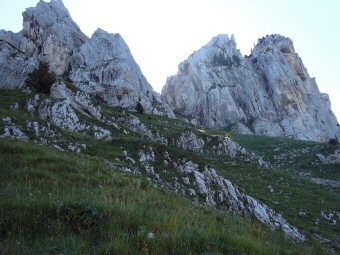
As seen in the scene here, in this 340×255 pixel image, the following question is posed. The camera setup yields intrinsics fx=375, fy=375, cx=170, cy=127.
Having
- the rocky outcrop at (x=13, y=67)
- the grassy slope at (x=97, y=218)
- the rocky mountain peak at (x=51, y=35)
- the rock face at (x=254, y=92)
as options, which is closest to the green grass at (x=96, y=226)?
the grassy slope at (x=97, y=218)

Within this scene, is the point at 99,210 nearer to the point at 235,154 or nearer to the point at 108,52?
the point at 235,154

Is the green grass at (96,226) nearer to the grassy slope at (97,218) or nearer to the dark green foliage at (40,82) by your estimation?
the grassy slope at (97,218)

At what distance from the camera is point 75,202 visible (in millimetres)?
8555

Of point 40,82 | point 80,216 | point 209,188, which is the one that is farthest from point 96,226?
point 40,82

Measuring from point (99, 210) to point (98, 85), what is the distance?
6817 centimetres

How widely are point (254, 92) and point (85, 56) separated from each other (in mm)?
69478

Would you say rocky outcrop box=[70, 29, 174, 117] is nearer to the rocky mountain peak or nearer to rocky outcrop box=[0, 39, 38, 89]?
the rocky mountain peak

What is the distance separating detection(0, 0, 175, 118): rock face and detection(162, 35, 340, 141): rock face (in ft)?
129

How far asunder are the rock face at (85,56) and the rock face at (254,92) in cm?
3927

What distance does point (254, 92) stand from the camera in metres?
139

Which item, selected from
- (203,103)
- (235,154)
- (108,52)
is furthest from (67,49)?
(235,154)

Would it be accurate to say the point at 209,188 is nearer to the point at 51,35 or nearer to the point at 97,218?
the point at 97,218

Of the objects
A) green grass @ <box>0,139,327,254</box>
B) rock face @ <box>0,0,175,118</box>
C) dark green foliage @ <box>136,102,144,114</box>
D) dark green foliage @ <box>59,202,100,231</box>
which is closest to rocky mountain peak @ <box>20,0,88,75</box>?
rock face @ <box>0,0,175,118</box>

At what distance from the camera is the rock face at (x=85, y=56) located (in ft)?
245
